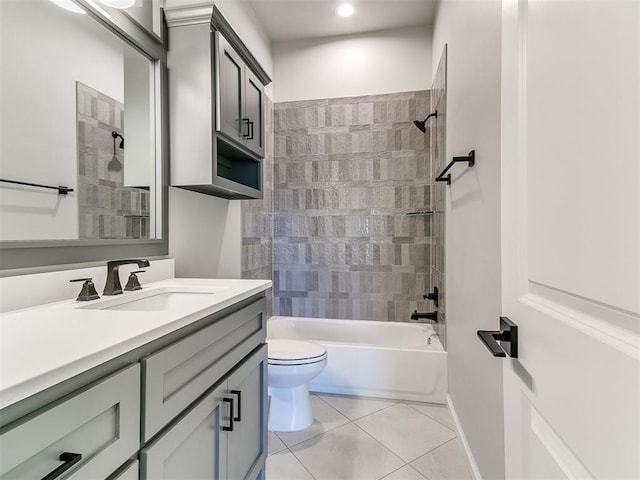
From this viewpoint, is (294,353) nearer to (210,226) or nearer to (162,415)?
(210,226)

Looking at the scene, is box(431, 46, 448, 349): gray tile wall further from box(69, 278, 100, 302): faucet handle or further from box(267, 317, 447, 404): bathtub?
box(69, 278, 100, 302): faucet handle

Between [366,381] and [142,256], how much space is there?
171 centimetres

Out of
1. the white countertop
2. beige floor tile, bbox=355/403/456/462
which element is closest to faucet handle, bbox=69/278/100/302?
the white countertop

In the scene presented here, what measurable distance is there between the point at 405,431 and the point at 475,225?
4.26 ft

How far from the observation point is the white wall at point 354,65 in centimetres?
288

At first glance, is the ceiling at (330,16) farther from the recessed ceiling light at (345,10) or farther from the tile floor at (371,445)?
the tile floor at (371,445)

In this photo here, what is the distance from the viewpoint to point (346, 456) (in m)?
1.71

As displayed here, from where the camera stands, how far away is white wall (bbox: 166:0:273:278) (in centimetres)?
177

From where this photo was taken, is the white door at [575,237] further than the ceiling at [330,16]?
No

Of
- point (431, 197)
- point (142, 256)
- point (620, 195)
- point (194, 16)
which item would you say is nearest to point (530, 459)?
point (620, 195)

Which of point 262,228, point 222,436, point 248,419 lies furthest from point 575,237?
point 262,228

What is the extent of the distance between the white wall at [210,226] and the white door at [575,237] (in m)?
1.61

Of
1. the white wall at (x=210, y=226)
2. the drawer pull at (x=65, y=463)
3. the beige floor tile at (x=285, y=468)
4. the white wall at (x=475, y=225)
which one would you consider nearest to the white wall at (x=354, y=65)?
the white wall at (x=210, y=226)

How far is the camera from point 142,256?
4.96 ft
